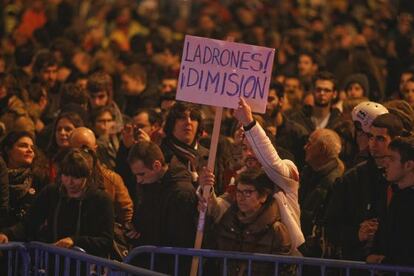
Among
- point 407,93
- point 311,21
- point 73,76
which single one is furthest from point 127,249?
point 311,21

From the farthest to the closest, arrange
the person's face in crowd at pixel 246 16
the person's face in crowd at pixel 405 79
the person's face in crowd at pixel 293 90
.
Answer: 1. the person's face in crowd at pixel 246 16
2. the person's face in crowd at pixel 293 90
3. the person's face in crowd at pixel 405 79

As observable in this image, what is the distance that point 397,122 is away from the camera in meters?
11.3

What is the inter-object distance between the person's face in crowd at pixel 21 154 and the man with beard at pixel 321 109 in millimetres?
3747

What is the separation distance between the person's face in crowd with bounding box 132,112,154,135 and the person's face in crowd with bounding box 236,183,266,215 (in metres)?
3.69

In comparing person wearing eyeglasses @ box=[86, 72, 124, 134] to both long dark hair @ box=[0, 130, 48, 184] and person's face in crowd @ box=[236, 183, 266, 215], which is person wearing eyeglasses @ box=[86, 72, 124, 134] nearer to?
long dark hair @ box=[0, 130, 48, 184]

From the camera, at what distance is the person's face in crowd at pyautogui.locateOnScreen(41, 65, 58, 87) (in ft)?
61.4

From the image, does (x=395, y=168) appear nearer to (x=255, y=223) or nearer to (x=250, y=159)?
(x=255, y=223)

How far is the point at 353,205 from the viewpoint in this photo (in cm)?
1116

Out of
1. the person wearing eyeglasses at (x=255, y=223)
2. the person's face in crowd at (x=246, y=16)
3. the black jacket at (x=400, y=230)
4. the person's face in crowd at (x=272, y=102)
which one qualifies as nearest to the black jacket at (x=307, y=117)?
the person's face in crowd at (x=272, y=102)

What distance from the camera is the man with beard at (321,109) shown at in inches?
624

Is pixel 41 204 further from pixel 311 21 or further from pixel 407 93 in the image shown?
pixel 311 21

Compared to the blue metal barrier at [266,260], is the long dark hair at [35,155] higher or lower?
higher

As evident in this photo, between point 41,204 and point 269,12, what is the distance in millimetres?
19878

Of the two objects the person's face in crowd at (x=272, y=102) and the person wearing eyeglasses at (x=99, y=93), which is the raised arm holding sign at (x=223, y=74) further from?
the person wearing eyeglasses at (x=99, y=93)
